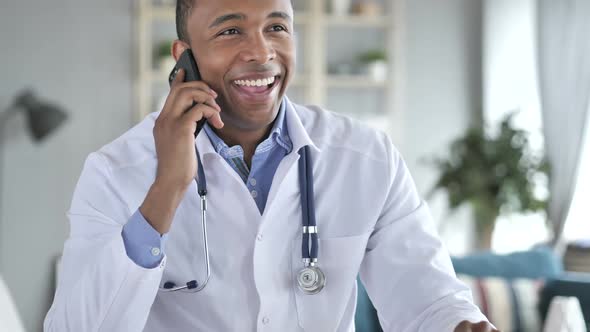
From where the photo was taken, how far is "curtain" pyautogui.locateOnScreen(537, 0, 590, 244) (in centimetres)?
510

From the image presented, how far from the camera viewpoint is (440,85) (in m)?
6.01

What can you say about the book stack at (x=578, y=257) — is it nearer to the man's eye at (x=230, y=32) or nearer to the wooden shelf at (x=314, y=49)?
the wooden shelf at (x=314, y=49)

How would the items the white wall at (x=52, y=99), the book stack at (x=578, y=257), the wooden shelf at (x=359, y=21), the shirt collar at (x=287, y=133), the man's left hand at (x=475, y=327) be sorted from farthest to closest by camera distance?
the wooden shelf at (x=359, y=21) → the white wall at (x=52, y=99) → the book stack at (x=578, y=257) → the shirt collar at (x=287, y=133) → the man's left hand at (x=475, y=327)

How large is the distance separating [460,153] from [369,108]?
775 millimetres

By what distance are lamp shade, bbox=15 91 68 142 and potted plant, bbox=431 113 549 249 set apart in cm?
241

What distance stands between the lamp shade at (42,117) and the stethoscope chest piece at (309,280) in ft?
10.8

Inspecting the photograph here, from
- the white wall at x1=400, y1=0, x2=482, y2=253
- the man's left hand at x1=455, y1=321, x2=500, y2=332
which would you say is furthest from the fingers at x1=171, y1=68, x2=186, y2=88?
the white wall at x1=400, y1=0, x2=482, y2=253

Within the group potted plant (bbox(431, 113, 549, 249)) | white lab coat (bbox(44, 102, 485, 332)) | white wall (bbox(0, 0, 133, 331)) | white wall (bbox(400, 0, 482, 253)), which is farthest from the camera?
white wall (bbox(400, 0, 482, 253))

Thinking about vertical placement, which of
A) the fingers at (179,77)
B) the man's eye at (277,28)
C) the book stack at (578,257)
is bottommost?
the book stack at (578,257)

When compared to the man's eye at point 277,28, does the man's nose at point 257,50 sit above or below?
below

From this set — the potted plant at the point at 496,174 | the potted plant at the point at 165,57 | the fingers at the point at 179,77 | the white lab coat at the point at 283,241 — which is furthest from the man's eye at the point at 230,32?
the potted plant at the point at 496,174

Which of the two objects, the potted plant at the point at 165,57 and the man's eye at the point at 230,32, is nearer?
the man's eye at the point at 230,32

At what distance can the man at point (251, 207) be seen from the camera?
1501mm

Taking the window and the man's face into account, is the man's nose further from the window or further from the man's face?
the window
